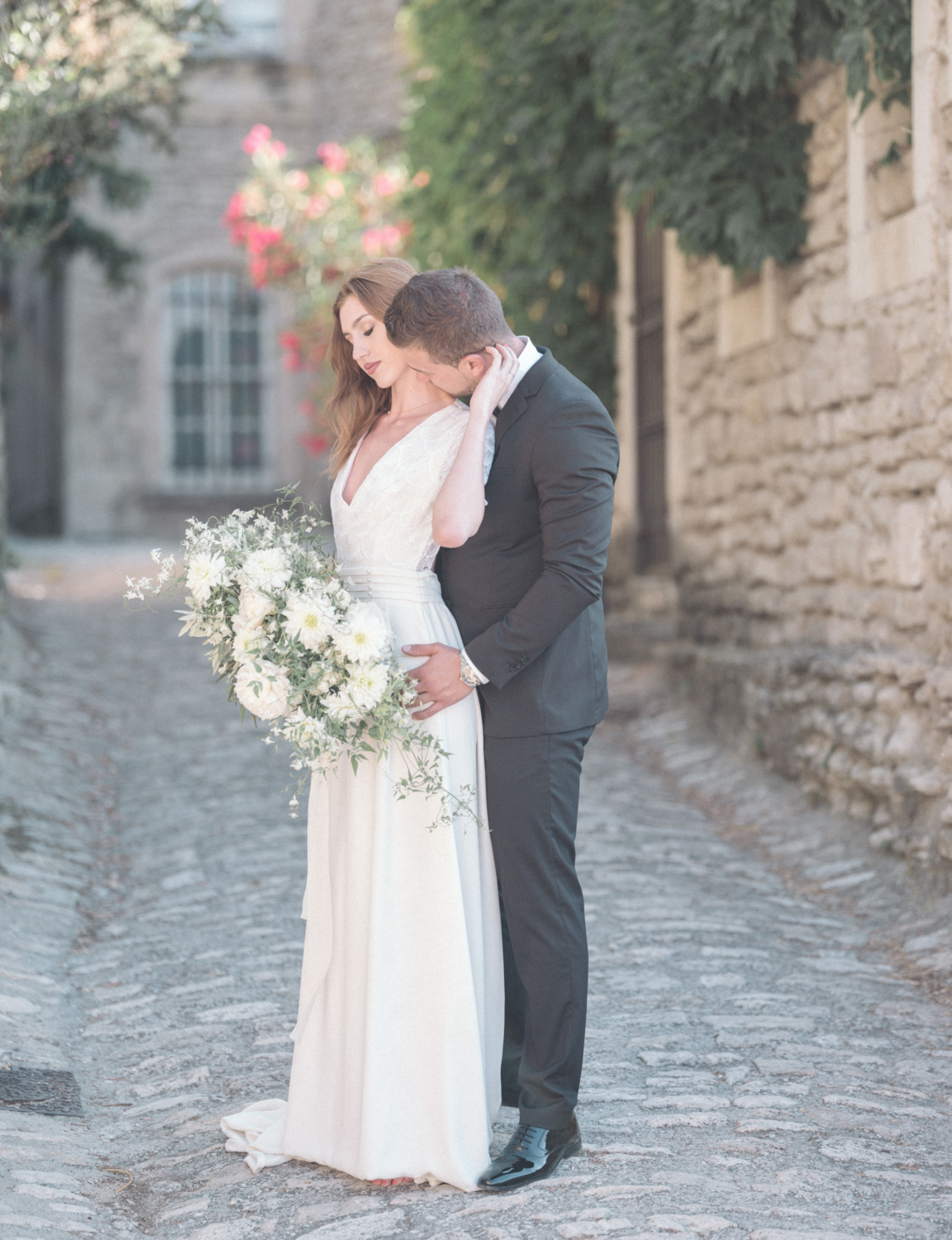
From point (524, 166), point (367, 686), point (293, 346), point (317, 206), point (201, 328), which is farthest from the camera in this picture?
point (201, 328)

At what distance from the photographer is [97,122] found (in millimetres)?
7617

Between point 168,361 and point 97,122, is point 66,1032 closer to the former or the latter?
point 97,122

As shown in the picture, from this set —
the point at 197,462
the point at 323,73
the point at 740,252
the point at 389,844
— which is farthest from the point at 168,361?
the point at 389,844

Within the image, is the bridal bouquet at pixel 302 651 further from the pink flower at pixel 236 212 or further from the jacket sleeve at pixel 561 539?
the pink flower at pixel 236 212

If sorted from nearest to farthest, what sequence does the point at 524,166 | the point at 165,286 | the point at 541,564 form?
the point at 541,564 < the point at 524,166 < the point at 165,286

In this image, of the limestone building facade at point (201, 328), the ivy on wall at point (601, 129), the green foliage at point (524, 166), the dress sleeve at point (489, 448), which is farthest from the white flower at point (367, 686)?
the limestone building facade at point (201, 328)

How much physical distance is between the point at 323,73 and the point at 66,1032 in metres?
15.1

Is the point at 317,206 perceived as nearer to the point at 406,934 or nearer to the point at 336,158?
the point at 336,158

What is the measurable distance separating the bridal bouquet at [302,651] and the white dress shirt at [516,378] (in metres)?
0.13

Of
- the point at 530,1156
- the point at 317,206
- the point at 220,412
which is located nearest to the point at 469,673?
the point at 530,1156

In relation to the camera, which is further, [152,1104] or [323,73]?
[323,73]

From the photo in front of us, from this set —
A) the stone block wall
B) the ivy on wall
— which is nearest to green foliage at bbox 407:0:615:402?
the ivy on wall

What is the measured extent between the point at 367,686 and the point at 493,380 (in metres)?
0.62

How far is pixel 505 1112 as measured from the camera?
10.8 ft
